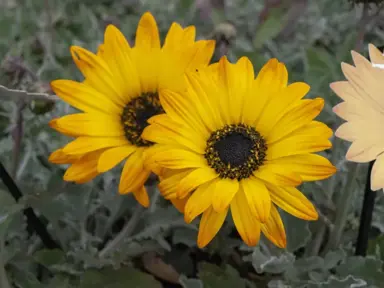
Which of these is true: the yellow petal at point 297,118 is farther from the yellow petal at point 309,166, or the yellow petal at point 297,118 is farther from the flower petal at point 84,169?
the flower petal at point 84,169

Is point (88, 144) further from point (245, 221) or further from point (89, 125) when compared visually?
point (245, 221)

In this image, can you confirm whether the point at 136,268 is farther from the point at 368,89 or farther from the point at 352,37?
the point at 352,37

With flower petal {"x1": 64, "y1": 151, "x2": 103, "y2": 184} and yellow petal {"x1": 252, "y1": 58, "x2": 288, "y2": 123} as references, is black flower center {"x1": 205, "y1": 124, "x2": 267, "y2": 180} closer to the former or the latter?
yellow petal {"x1": 252, "y1": 58, "x2": 288, "y2": 123}

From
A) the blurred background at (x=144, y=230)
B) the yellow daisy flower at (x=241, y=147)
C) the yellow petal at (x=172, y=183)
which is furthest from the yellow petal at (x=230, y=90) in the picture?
the blurred background at (x=144, y=230)

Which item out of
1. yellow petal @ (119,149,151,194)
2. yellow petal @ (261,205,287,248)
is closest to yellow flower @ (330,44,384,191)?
yellow petal @ (261,205,287,248)

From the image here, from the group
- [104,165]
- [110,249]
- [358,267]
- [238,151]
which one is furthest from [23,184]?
[358,267]

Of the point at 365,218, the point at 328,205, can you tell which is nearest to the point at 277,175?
the point at 365,218
